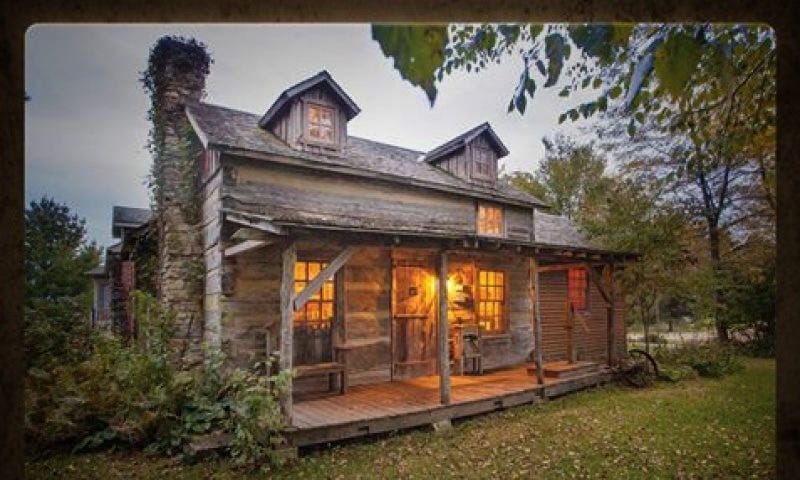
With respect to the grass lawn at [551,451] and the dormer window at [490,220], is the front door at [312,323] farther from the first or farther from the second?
the dormer window at [490,220]

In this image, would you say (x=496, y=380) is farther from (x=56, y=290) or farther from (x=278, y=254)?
(x=56, y=290)

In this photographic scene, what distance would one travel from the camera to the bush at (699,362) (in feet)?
41.7

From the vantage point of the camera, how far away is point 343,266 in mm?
9672

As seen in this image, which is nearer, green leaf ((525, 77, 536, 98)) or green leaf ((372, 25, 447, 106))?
green leaf ((372, 25, 447, 106))

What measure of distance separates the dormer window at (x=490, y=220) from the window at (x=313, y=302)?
17.9 feet

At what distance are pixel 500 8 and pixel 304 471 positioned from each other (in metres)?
6.20

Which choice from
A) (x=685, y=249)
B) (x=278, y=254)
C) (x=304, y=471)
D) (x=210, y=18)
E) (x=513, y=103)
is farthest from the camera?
(x=685, y=249)

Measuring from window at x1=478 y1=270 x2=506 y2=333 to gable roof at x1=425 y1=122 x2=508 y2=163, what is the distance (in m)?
3.84

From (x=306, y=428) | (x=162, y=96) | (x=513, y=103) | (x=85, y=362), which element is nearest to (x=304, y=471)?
(x=306, y=428)

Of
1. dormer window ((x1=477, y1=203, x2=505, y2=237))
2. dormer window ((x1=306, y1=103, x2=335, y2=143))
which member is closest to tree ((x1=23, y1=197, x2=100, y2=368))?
dormer window ((x1=306, y1=103, x2=335, y2=143))

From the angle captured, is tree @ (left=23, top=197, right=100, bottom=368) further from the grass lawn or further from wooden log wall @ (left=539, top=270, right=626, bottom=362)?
wooden log wall @ (left=539, top=270, right=626, bottom=362)

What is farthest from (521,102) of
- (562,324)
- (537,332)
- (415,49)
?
(562,324)

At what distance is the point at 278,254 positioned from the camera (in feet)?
29.3

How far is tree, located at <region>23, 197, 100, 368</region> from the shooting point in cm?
715
